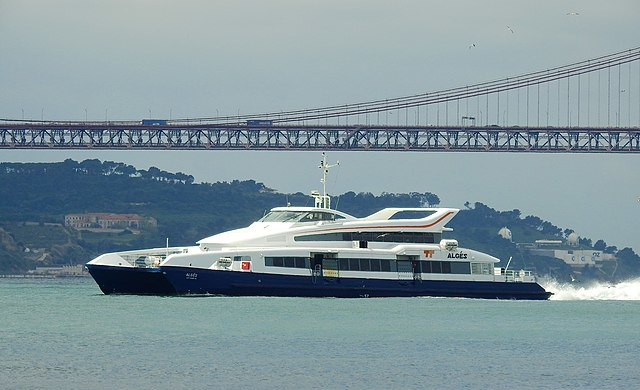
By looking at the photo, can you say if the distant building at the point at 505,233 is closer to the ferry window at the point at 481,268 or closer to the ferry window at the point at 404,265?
the ferry window at the point at 481,268

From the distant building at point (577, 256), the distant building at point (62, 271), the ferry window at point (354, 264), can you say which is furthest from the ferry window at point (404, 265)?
the distant building at point (577, 256)

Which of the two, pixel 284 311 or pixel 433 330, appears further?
pixel 284 311

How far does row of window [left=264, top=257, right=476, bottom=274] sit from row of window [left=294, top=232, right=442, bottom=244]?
0.71 meters

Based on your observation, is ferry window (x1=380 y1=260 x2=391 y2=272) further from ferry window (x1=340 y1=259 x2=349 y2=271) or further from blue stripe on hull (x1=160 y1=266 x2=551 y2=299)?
ferry window (x1=340 y1=259 x2=349 y2=271)

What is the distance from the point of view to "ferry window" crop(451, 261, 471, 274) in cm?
6178

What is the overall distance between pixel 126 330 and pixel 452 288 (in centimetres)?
1592

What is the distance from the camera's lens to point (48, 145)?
11256 centimetres

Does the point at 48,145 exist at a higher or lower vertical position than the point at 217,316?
higher

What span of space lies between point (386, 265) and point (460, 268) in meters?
2.71

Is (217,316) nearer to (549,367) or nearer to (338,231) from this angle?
(338,231)

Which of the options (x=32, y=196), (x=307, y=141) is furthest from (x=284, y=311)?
(x=32, y=196)

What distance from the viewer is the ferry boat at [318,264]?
5894 cm

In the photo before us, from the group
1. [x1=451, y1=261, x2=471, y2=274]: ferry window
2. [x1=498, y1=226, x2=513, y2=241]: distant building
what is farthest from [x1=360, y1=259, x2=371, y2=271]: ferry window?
[x1=498, y1=226, x2=513, y2=241]: distant building

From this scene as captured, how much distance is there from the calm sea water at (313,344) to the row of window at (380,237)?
2017 millimetres
